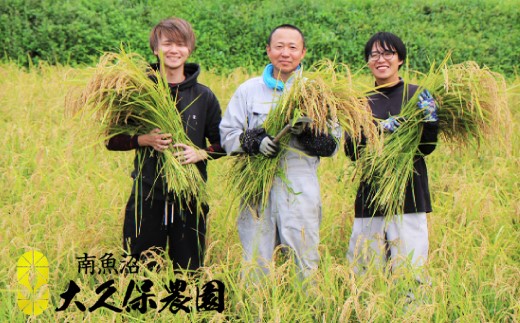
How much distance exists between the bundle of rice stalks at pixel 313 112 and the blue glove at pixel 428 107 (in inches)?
9.3

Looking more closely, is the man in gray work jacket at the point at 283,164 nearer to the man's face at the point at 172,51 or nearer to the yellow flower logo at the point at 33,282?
the man's face at the point at 172,51

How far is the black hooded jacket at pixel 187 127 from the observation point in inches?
117

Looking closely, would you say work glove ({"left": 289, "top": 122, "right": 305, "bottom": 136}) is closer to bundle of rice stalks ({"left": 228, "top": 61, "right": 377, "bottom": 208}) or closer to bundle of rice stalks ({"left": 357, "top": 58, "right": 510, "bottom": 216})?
bundle of rice stalks ({"left": 228, "top": 61, "right": 377, "bottom": 208})

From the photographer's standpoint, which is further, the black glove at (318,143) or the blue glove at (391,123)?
the blue glove at (391,123)

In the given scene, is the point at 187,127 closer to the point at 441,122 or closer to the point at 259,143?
the point at 259,143

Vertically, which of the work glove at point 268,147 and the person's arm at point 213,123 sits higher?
the person's arm at point 213,123

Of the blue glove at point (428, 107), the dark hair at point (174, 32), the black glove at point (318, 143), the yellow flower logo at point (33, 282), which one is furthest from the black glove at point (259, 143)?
the yellow flower logo at point (33, 282)

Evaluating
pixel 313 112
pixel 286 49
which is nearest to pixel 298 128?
pixel 313 112

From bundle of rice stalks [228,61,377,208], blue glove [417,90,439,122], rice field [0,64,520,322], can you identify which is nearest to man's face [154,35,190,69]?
rice field [0,64,520,322]

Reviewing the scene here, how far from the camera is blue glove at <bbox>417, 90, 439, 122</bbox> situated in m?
2.85

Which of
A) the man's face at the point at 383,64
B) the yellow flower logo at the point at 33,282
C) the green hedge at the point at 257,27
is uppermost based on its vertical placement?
the green hedge at the point at 257,27

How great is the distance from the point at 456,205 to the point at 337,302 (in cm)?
144

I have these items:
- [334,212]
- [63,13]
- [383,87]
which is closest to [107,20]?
[63,13]

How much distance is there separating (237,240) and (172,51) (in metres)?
1.09
